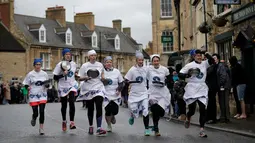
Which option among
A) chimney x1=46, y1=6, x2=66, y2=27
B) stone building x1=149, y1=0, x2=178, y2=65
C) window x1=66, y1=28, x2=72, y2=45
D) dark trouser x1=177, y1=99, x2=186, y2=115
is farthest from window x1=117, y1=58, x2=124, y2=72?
dark trouser x1=177, y1=99, x2=186, y2=115

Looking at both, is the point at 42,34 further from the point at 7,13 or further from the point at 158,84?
the point at 158,84

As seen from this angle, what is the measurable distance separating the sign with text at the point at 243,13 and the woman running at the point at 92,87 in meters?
7.89

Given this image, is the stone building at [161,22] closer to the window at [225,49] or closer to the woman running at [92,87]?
the window at [225,49]

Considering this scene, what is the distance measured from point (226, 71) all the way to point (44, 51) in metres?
47.4

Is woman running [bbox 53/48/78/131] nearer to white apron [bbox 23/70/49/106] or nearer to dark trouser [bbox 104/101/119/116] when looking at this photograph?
white apron [bbox 23/70/49/106]

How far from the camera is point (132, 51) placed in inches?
3029

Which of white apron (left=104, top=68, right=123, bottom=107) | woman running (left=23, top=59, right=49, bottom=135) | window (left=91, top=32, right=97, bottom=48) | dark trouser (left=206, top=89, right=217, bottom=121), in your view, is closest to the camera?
woman running (left=23, top=59, right=49, bottom=135)

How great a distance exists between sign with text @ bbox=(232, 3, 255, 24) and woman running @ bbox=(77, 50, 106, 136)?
7888 mm

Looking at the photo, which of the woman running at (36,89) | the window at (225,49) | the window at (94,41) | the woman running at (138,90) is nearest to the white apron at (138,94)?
the woman running at (138,90)

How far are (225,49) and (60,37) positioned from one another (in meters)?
43.4

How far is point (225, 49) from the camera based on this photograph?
2469 centimetres

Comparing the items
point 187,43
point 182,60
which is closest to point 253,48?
point 182,60

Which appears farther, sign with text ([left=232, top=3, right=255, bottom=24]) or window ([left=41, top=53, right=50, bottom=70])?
window ([left=41, top=53, right=50, bottom=70])

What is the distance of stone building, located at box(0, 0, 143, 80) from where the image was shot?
59.8 metres
